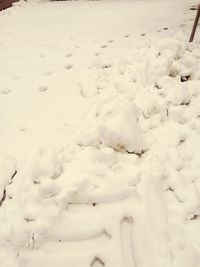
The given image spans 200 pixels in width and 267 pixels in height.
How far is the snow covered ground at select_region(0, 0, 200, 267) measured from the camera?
153 centimetres

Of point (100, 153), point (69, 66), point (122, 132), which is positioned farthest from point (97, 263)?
point (69, 66)

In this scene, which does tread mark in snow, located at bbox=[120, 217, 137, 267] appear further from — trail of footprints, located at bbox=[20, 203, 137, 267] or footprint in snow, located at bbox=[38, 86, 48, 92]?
footprint in snow, located at bbox=[38, 86, 48, 92]

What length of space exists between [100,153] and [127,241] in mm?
529

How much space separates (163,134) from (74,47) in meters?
1.59

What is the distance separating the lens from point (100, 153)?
1.87 meters

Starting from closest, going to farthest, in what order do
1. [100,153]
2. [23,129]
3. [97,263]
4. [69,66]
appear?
[97,263]
[100,153]
[23,129]
[69,66]

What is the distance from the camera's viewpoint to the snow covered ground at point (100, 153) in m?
1.53

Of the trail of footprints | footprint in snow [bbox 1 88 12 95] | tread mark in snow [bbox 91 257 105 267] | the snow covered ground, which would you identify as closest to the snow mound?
the snow covered ground

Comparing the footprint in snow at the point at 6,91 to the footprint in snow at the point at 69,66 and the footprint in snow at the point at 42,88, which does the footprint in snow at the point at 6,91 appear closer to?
the footprint in snow at the point at 42,88

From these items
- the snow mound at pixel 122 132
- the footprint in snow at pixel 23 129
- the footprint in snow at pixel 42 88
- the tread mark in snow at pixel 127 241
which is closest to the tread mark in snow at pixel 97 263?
the tread mark in snow at pixel 127 241

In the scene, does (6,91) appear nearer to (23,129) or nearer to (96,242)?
(23,129)

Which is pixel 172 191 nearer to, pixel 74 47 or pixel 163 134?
pixel 163 134

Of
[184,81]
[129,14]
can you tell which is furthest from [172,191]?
[129,14]

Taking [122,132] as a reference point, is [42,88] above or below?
below
